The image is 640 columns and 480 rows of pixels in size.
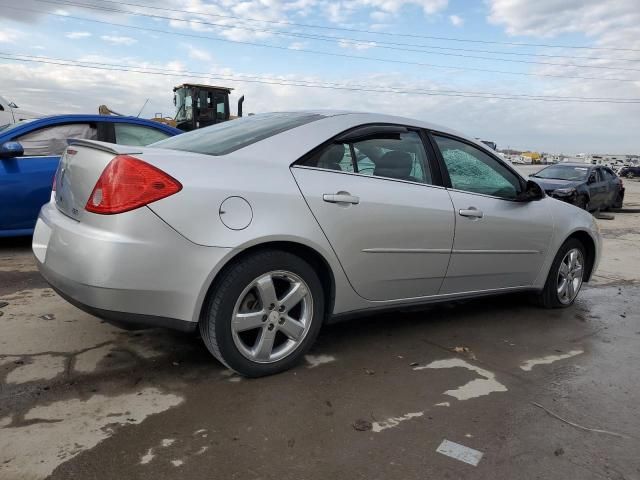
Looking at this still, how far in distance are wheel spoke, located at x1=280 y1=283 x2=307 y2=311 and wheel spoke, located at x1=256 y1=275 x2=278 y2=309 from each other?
0.26 ft

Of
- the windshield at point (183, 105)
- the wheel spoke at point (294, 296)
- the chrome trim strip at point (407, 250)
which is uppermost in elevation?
the windshield at point (183, 105)

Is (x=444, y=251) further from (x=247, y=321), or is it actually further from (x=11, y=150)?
(x=11, y=150)

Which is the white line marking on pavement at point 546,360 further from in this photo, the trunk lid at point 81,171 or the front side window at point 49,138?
the front side window at point 49,138

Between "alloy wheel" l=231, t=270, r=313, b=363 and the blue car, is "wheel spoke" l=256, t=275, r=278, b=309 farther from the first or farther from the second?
the blue car

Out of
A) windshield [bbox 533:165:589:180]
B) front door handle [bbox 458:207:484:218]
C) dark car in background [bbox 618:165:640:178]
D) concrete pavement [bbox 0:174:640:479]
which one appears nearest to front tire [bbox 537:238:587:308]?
concrete pavement [bbox 0:174:640:479]

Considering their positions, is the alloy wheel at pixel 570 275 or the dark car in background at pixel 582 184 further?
the dark car in background at pixel 582 184

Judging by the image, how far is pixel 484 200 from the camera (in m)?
3.94

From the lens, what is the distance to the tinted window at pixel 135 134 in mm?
6406

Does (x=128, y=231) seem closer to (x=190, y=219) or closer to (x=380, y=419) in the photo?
(x=190, y=219)

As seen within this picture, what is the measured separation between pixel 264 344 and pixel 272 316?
17 centimetres

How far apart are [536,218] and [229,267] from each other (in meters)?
2.68

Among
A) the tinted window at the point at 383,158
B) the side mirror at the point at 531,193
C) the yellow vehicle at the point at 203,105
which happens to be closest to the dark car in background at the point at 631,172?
the yellow vehicle at the point at 203,105

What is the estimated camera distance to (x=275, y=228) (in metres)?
2.84

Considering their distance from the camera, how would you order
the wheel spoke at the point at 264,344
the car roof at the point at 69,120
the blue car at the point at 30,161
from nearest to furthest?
the wheel spoke at the point at 264,344 → the blue car at the point at 30,161 → the car roof at the point at 69,120
